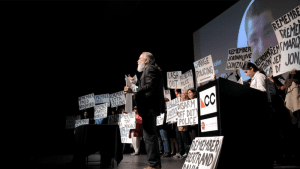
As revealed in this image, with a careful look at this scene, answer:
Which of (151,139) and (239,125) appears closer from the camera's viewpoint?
(239,125)

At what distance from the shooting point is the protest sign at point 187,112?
5.27 metres

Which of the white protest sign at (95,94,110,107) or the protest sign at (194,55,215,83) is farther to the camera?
the white protest sign at (95,94,110,107)

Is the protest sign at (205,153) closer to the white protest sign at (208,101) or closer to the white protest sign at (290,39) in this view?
the white protest sign at (208,101)

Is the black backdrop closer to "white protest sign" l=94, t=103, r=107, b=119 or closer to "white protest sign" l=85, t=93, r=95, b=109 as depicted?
"white protest sign" l=85, t=93, r=95, b=109

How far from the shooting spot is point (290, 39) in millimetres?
3553

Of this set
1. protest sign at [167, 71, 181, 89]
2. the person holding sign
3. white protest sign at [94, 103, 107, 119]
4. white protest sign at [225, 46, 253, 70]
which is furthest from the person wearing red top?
the person holding sign

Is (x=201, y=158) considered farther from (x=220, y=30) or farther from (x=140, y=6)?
(x=140, y=6)

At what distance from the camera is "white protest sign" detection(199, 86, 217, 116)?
2.14m

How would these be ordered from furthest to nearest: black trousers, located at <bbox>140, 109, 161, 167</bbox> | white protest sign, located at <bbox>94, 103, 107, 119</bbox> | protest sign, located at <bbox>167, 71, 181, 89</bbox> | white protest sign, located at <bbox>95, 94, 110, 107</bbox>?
1. white protest sign, located at <bbox>95, 94, 110, 107</bbox>
2. white protest sign, located at <bbox>94, 103, 107, 119</bbox>
3. protest sign, located at <bbox>167, 71, 181, 89</bbox>
4. black trousers, located at <bbox>140, 109, 161, 167</bbox>

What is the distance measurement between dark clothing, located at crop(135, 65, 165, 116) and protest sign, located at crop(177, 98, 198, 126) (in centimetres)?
200

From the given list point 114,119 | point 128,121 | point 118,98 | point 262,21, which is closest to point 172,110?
point 128,121

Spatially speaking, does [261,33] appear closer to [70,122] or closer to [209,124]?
[209,124]

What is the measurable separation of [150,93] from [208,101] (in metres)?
1.21

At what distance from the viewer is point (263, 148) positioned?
211cm
